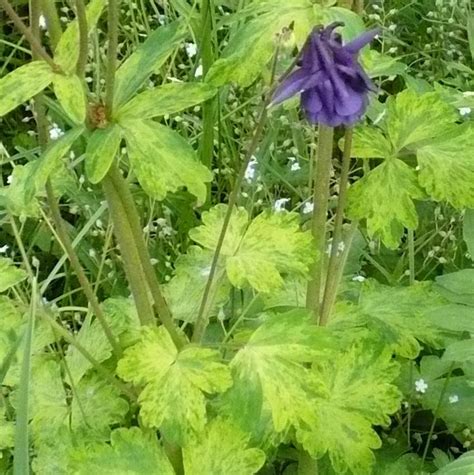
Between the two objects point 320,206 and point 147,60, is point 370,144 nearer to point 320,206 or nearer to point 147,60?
point 320,206

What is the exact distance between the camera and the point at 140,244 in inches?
37.6

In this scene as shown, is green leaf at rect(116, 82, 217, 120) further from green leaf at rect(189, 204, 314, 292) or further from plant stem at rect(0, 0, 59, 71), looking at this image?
green leaf at rect(189, 204, 314, 292)

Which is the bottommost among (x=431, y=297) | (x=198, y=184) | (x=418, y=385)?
(x=418, y=385)

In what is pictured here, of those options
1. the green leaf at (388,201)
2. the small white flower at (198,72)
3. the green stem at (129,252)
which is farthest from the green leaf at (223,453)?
the small white flower at (198,72)

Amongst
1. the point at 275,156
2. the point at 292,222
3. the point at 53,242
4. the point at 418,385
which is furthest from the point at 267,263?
the point at 53,242

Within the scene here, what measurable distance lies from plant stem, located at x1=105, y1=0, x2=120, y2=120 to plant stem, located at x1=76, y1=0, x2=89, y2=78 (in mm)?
20

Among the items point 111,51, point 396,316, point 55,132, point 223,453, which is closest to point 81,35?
point 111,51

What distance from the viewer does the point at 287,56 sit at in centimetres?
105

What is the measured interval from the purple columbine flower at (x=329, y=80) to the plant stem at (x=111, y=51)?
141 mm

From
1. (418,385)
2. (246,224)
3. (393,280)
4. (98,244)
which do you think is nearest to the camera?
(246,224)

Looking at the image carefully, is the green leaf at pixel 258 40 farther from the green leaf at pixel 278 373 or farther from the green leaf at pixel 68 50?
the green leaf at pixel 278 373

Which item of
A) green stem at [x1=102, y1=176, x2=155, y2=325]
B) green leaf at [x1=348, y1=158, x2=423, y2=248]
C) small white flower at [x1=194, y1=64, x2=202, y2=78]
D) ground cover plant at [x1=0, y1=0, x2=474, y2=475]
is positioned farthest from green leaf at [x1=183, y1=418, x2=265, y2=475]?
small white flower at [x1=194, y1=64, x2=202, y2=78]

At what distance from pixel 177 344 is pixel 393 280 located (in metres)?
0.48

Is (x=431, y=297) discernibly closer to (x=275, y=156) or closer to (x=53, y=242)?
(x=275, y=156)
